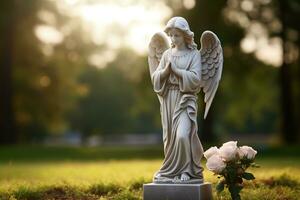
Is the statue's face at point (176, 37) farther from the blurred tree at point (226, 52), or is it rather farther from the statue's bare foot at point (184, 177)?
the blurred tree at point (226, 52)

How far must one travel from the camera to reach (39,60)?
47.4 m

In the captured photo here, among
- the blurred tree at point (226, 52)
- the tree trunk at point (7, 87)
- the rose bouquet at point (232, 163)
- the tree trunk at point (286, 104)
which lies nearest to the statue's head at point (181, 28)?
the rose bouquet at point (232, 163)

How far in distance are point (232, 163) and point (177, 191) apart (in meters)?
1.01

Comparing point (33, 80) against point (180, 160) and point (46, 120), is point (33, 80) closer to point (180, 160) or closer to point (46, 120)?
point (46, 120)

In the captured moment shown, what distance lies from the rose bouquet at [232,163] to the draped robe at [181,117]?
481mm

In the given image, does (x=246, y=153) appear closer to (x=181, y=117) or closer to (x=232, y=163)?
(x=232, y=163)

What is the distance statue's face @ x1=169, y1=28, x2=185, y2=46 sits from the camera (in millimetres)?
11648

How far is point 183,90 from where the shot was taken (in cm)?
1158

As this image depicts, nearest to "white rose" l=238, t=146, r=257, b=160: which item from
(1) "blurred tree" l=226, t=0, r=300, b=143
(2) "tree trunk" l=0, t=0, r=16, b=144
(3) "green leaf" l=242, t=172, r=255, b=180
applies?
(3) "green leaf" l=242, t=172, r=255, b=180

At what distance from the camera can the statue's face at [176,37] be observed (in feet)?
38.2

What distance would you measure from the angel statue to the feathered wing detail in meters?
0.45

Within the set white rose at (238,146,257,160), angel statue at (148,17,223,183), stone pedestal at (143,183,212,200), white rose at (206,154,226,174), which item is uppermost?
angel statue at (148,17,223,183)

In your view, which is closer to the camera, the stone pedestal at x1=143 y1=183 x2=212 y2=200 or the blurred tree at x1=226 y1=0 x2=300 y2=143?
the stone pedestal at x1=143 y1=183 x2=212 y2=200

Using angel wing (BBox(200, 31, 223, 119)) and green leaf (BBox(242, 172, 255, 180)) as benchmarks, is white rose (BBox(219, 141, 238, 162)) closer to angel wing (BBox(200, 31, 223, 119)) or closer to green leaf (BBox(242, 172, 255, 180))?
green leaf (BBox(242, 172, 255, 180))
